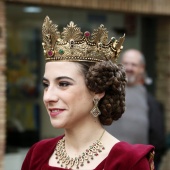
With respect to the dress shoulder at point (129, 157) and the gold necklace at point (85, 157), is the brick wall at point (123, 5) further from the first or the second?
the dress shoulder at point (129, 157)

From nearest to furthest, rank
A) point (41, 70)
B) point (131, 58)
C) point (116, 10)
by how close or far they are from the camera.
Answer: point (131, 58) < point (116, 10) < point (41, 70)

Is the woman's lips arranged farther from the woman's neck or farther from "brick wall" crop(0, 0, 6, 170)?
"brick wall" crop(0, 0, 6, 170)

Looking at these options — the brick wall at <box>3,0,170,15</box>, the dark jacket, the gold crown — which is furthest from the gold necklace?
the brick wall at <box>3,0,170,15</box>

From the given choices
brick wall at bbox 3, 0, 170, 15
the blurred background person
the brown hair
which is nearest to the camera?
the brown hair

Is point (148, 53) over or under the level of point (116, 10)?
under

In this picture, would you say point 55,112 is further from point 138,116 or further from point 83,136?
point 138,116

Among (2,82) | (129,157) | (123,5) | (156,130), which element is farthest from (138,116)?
(129,157)

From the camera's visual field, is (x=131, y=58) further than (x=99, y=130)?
Yes

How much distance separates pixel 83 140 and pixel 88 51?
496 mm

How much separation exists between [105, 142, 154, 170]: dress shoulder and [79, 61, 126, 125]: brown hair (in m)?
0.20

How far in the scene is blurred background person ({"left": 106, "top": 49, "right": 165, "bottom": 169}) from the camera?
18.6 feet

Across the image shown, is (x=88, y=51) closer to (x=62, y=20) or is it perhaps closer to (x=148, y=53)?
(x=62, y=20)

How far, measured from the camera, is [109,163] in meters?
3.30

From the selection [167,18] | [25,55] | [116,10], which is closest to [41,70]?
[25,55]
